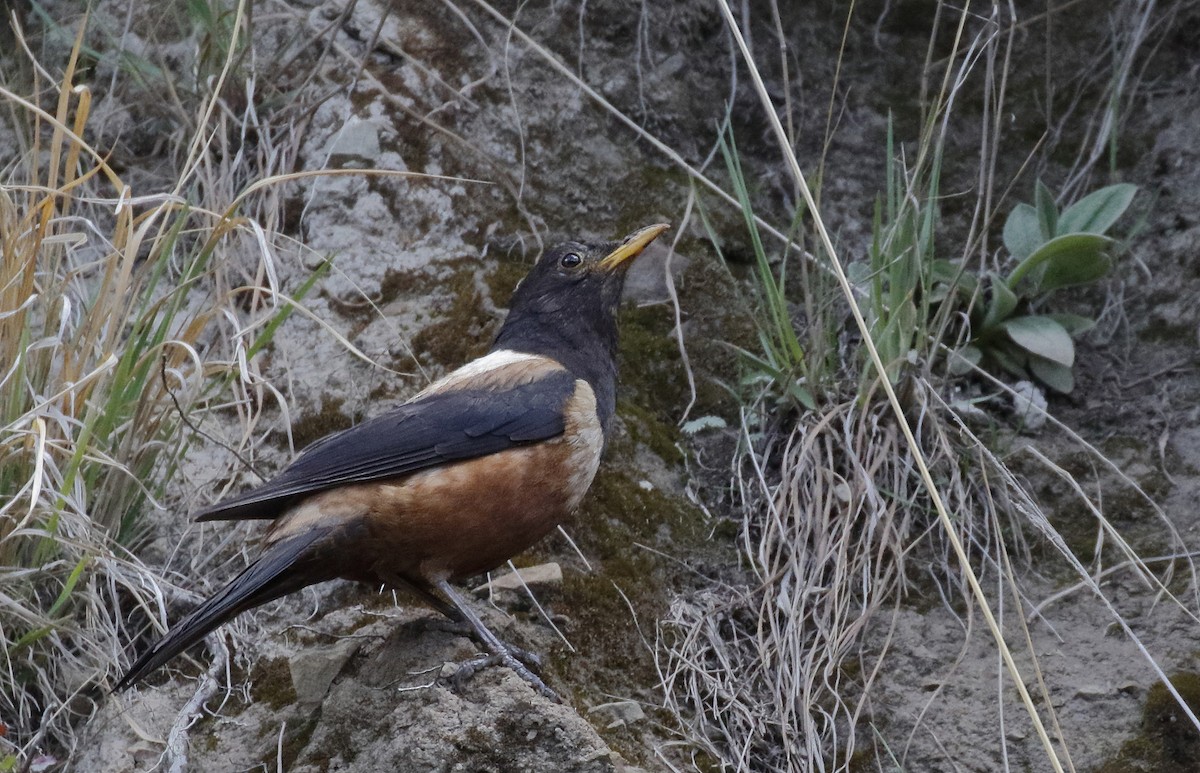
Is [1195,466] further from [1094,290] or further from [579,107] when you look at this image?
[579,107]

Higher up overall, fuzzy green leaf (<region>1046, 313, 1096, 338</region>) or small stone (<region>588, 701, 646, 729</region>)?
fuzzy green leaf (<region>1046, 313, 1096, 338</region>)

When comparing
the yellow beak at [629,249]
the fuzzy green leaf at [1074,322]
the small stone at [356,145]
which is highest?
the small stone at [356,145]

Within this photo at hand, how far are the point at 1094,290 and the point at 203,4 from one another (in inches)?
175

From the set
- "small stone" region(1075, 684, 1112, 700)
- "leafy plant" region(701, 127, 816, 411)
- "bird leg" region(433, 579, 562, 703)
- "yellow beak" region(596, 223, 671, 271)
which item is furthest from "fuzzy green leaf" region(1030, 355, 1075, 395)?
"bird leg" region(433, 579, 562, 703)

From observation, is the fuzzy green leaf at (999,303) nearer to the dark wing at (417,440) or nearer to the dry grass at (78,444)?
the dark wing at (417,440)

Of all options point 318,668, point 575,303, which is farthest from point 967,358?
point 318,668

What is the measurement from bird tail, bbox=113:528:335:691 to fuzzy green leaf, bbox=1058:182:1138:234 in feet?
11.8

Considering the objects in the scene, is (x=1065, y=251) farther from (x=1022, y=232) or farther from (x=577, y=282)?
(x=577, y=282)

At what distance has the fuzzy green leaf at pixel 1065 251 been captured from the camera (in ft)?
17.2

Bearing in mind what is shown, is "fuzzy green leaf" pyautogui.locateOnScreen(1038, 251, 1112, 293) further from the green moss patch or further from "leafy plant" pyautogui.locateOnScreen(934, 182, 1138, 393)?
the green moss patch

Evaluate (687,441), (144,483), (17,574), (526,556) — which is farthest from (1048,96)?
(17,574)

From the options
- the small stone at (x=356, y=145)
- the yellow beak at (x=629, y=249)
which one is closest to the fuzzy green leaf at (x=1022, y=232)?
the yellow beak at (x=629, y=249)

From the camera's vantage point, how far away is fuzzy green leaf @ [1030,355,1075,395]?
17.9 ft

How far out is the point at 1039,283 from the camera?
5.46 meters
